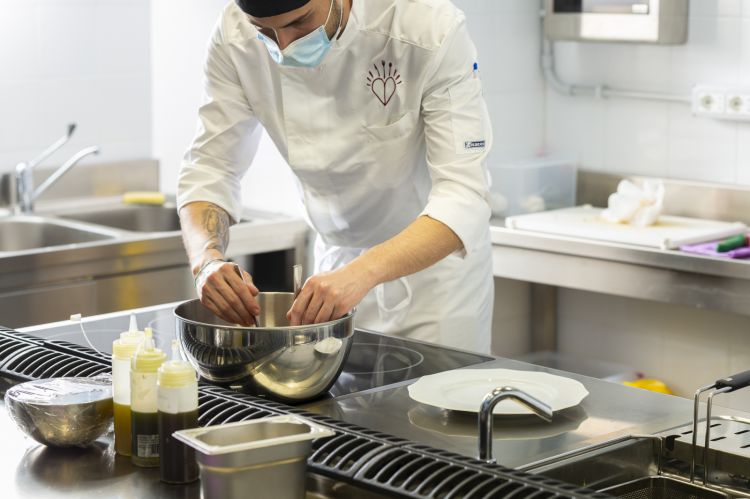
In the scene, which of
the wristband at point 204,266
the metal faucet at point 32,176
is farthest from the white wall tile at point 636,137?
the wristband at point 204,266

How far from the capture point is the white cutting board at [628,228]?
3.20 m

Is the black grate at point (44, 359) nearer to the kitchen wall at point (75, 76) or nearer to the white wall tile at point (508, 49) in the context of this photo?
the kitchen wall at point (75, 76)

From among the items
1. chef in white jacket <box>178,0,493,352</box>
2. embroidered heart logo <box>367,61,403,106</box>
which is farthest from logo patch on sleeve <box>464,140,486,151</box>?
embroidered heart logo <box>367,61,403,106</box>

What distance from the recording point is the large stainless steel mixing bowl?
1.67 meters

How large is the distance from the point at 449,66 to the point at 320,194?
1.38 feet

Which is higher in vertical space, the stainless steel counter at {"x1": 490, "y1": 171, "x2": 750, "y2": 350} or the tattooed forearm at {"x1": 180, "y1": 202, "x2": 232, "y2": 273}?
the tattooed forearm at {"x1": 180, "y1": 202, "x2": 232, "y2": 273}

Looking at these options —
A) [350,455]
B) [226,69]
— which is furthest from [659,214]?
[350,455]

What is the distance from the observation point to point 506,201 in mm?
3719

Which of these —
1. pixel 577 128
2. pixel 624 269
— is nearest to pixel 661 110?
pixel 577 128

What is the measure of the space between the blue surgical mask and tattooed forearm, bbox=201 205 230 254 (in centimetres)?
36

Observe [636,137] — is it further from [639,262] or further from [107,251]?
[107,251]

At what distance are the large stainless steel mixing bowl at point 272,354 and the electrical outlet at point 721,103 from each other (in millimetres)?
2053

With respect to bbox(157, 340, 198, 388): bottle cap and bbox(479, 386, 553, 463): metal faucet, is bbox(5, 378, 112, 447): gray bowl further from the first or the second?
bbox(479, 386, 553, 463): metal faucet

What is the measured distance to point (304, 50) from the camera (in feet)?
6.70
